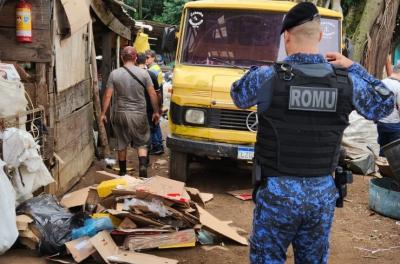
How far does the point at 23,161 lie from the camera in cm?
453

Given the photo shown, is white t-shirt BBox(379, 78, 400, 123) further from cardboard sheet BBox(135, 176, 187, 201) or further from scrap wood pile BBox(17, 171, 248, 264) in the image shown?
cardboard sheet BBox(135, 176, 187, 201)

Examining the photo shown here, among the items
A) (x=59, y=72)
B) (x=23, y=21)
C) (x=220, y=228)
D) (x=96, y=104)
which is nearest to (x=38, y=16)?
(x=23, y=21)

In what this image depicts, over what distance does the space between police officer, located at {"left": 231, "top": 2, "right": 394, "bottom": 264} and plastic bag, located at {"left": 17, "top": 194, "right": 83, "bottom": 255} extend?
235 cm

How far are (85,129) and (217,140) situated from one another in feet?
7.97

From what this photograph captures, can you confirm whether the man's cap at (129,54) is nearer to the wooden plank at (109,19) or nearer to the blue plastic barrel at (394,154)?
the wooden plank at (109,19)

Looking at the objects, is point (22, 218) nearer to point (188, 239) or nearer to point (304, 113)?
point (188, 239)

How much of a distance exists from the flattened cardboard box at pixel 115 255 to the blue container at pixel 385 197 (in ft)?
10.2

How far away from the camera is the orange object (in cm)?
514

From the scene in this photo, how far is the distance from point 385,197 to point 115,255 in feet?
11.6

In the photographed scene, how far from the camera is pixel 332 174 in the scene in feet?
9.64

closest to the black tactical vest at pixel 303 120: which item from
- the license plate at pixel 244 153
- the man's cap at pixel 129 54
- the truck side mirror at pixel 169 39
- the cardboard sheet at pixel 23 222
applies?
the cardboard sheet at pixel 23 222

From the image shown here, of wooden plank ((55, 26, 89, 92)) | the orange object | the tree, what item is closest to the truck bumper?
wooden plank ((55, 26, 89, 92))

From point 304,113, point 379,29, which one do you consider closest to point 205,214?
point 304,113

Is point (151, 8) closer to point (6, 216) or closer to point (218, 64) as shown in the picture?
point (218, 64)
